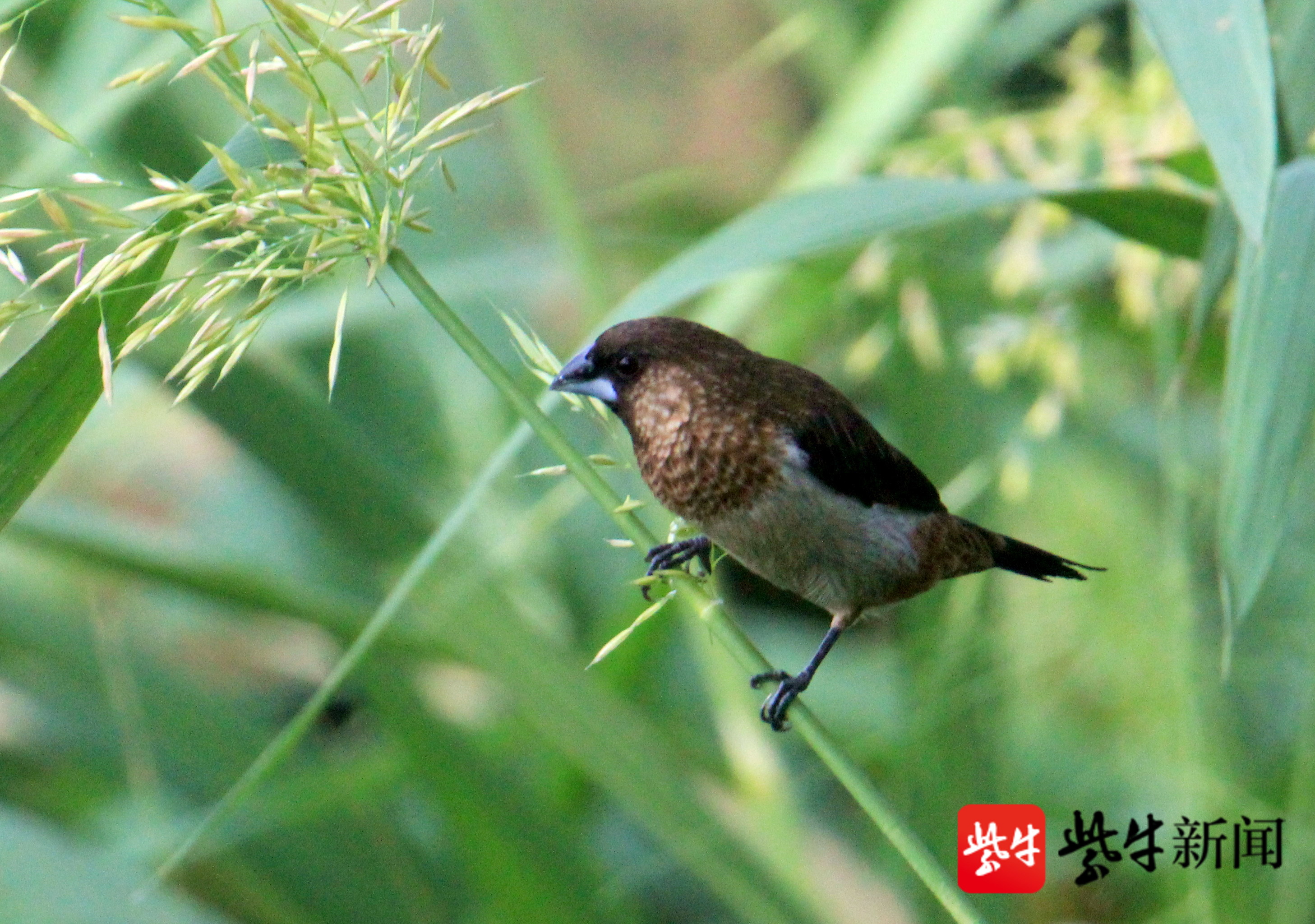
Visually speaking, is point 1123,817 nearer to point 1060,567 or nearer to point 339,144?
point 1060,567

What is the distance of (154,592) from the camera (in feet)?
11.3

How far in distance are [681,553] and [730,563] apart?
81.3 inches

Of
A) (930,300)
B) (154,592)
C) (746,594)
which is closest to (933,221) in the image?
(930,300)

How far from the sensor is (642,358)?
1261 mm

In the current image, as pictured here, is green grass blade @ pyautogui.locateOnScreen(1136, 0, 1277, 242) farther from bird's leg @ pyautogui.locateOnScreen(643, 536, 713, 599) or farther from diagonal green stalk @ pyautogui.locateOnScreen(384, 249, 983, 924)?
bird's leg @ pyautogui.locateOnScreen(643, 536, 713, 599)

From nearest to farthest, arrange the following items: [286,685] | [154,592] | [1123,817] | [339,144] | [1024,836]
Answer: [339,144] → [1024,836] → [1123,817] → [154,592] → [286,685]

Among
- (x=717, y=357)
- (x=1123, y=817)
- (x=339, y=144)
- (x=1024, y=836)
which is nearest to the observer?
(x=339, y=144)

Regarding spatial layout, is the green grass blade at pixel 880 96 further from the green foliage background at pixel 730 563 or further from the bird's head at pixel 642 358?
the bird's head at pixel 642 358

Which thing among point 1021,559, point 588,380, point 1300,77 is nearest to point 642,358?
point 588,380

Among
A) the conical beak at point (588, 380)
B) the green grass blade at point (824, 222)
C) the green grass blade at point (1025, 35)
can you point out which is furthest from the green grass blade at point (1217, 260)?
the green grass blade at point (1025, 35)

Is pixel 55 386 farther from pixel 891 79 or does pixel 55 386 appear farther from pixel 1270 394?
pixel 891 79

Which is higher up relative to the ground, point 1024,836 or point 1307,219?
point 1307,219

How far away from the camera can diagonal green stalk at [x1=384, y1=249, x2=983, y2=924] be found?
2.92ft

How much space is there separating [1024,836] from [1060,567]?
0.55 metres
